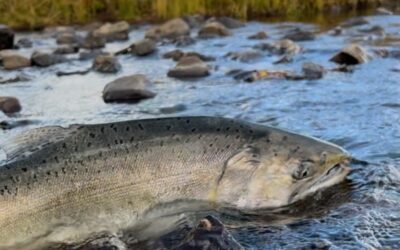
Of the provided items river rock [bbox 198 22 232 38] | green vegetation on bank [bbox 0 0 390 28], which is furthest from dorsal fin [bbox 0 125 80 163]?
green vegetation on bank [bbox 0 0 390 28]

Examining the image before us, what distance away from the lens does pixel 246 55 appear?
11.1m

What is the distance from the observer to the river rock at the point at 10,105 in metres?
8.20

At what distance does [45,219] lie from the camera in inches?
155

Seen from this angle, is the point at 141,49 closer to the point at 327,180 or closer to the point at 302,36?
the point at 302,36

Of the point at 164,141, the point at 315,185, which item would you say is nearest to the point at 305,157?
the point at 315,185

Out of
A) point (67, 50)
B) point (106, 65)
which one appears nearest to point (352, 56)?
point (106, 65)

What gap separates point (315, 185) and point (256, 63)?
6410 millimetres

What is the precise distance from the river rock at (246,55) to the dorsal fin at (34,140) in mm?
6971

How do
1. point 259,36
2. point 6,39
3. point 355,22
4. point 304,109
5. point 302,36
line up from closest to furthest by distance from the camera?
point 304,109 < point 302,36 < point 259,36 < point 6,39 < point 355,22

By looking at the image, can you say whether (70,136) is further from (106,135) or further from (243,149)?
(243,149)

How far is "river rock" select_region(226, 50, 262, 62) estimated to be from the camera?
36.3 ft

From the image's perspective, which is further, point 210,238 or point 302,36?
point 302,36

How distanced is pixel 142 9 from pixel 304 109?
41.9 feet

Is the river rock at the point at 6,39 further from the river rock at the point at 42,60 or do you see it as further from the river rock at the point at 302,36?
the river rock at the point at 302,36
